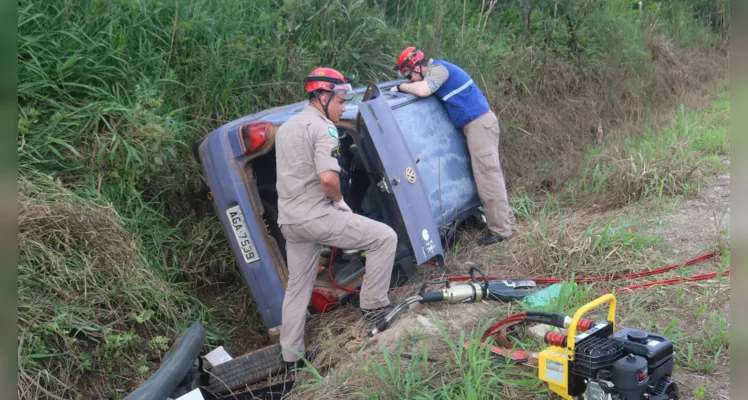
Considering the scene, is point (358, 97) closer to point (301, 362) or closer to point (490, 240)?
point (490, 240)

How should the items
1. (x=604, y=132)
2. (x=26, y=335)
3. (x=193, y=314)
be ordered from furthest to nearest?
(x=604, y=132) → (x=193, y=314) → (x=26, y=335)

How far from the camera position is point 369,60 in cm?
A: 764

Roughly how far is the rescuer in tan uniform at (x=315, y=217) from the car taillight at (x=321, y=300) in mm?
268

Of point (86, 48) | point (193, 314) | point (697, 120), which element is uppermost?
point (86, 48)

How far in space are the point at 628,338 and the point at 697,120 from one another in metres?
6.56

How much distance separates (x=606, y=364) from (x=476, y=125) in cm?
345

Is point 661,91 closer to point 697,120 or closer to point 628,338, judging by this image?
point 697,120

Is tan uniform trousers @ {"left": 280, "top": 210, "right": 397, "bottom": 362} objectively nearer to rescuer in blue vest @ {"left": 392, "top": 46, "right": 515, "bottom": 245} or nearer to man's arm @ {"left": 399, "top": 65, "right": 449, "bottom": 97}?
man's arm @ {"left": 399, "top": 65, "right": 449, "bottom": 97}

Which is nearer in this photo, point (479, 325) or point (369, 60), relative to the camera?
point (479, 325)

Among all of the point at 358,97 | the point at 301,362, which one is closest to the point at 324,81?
the point at 358,97

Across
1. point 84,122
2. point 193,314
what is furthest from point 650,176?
point 84,122

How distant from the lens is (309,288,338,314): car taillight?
480 centimetres

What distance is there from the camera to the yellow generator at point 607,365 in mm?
2803

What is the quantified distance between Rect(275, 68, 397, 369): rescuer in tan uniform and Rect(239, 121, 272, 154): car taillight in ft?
0.63
